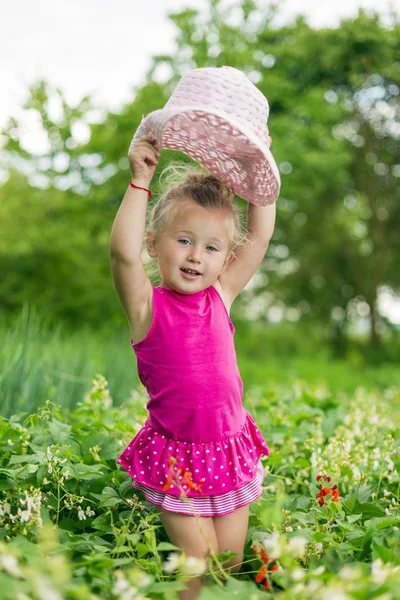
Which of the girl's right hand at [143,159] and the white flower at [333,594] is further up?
the girl's right hand at [143,159]

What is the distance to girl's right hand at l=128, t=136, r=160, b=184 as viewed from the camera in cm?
228

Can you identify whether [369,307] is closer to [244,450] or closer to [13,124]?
[13,124]

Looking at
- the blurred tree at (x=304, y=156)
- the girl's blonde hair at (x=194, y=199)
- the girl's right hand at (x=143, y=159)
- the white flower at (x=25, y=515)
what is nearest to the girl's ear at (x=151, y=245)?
the girl's blonde hair at (x=194, y=199)

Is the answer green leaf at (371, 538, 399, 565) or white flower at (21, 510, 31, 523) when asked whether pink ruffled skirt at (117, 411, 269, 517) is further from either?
green leaf at (371, 538, 399, 565)

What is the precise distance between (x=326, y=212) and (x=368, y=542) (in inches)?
621

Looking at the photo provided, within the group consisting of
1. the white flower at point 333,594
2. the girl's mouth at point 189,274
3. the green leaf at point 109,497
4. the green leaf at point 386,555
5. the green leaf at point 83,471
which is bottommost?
the green leaf at point 109,497

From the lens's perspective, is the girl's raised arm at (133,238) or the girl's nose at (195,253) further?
the girl's nose at (195,253)

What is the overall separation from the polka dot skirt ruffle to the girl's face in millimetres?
576

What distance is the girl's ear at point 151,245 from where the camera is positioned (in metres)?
2.55

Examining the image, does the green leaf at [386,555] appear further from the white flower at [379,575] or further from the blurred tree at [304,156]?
the blurred tree at [304,156]

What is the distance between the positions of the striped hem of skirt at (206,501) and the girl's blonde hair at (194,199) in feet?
2.95

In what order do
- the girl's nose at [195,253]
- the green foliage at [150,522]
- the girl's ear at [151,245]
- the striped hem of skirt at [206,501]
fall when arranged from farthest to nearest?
the girl's ear at [151,245], the girl's nose at [195,253], the striped hem of skirt at [206,501], the green foliage at [150,522]

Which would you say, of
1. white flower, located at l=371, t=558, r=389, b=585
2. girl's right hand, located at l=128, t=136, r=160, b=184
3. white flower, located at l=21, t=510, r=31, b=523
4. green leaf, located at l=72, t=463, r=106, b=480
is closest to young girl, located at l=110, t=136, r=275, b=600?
girl's right hand, located at l=128, t=136, r=160, b=184

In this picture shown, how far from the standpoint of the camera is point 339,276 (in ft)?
58.1
